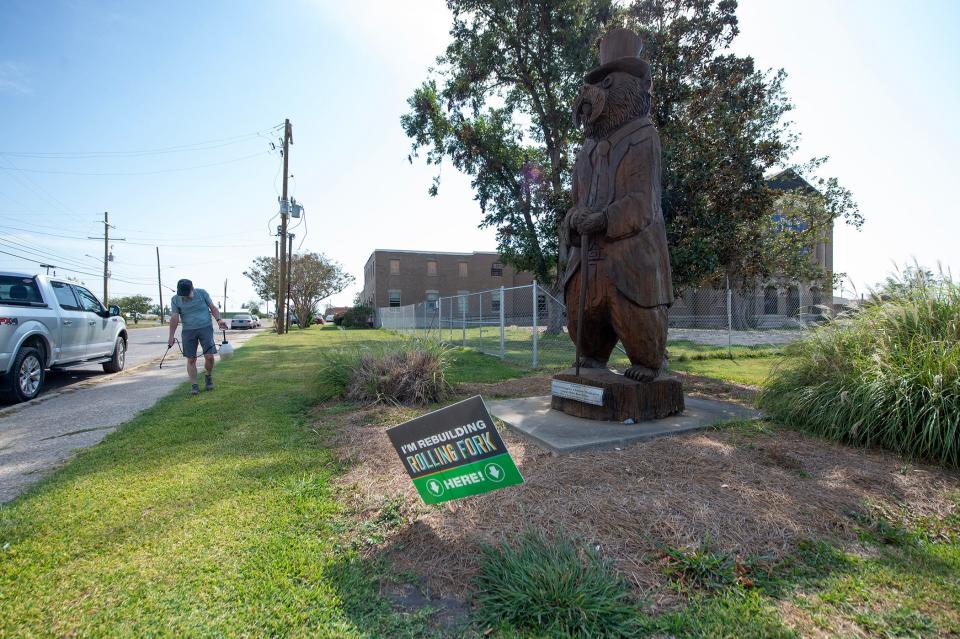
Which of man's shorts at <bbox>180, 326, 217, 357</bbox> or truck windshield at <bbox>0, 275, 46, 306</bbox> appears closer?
man's shorts at <bbox>180, 326, 217, 357</bbox>

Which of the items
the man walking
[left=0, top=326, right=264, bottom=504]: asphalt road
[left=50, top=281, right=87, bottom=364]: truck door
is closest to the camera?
[left=0, top=326, right=264, bottom=504]: asphalt road

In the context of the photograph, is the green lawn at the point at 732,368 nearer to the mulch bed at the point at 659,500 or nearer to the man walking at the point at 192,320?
the mulch bed at the point at 659,500

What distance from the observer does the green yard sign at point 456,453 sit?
7.17 ft

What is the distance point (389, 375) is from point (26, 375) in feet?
16.6

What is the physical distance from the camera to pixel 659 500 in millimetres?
2547

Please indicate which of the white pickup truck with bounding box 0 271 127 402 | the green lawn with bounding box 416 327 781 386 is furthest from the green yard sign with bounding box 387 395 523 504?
the white pickup truck with bounding box 0 271 127 402

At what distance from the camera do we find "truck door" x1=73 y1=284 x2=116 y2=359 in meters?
8.02

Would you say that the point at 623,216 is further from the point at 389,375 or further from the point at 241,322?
the point at 241,322

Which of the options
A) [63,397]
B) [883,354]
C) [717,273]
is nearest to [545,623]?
[883,354]

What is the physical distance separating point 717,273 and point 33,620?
11258 mm

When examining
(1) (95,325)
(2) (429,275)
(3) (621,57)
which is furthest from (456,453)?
(2) (429,275)

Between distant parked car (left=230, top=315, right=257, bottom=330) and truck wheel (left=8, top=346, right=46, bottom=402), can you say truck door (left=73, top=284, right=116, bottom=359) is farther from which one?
distant parked car (left=230, top=315, right=257, bottom=330)

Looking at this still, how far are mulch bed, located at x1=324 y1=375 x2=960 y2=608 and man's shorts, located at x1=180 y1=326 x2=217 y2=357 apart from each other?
4081mm

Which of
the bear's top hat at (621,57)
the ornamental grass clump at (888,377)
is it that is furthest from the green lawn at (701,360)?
the bear's top hat at (621,57)
